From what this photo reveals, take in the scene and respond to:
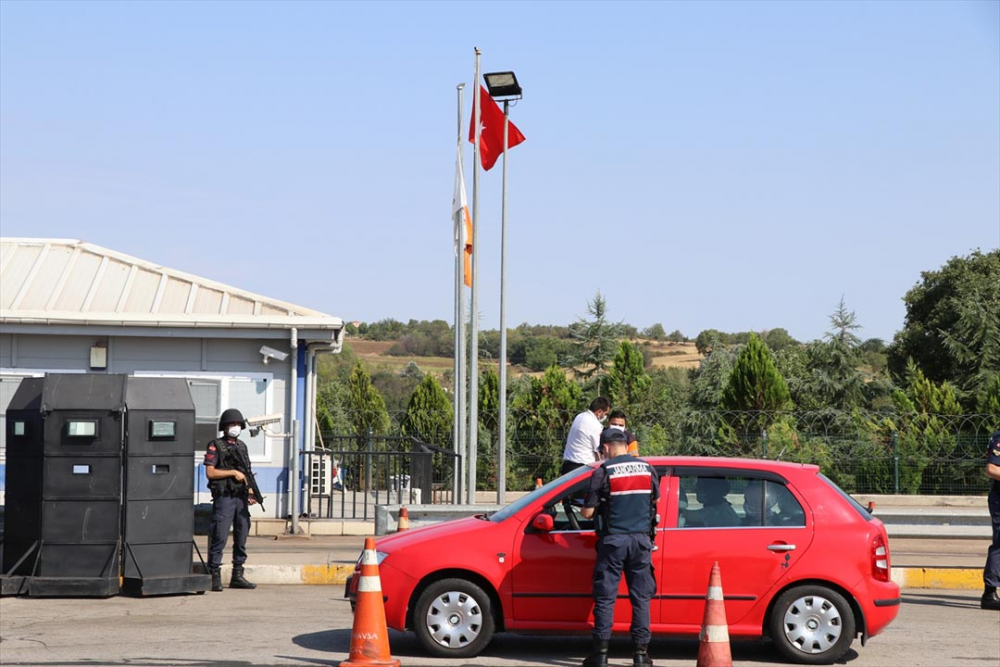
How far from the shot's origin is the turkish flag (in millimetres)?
21719

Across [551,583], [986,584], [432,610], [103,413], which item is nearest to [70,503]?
[103,413]

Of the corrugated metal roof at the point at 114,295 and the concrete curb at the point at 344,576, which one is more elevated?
the corrugated metal roof at the point at 114,295

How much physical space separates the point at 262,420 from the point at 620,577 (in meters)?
10.8

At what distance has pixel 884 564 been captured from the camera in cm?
936

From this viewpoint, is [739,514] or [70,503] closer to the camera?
[739,514]

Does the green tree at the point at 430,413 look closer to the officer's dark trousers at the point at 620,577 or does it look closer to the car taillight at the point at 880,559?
the car taillight at the point at 880,559

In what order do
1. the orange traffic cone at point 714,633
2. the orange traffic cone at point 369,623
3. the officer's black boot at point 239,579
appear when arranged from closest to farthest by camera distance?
the orange traffic cone at point 714,633 < the orange traffic cone at point 369,623 < the officer's black boot at point 239,579

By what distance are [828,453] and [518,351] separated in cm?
8379

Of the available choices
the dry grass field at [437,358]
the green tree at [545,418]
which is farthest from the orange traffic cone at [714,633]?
the dry grass field at [437,358]

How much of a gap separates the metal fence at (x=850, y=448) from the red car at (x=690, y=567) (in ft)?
50.2

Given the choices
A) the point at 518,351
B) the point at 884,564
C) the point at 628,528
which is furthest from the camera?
the point at 518,351

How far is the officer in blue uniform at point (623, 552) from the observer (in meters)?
8.74

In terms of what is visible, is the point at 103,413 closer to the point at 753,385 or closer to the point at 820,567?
the point at 820,567

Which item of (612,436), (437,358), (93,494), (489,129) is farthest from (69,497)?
(437,358)
